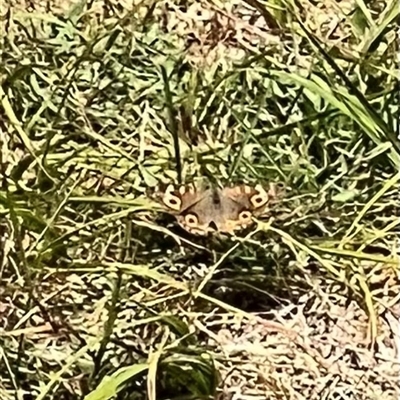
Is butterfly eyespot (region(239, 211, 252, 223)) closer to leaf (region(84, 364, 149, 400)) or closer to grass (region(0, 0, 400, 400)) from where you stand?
grass (region(0, 0, 400, 400))

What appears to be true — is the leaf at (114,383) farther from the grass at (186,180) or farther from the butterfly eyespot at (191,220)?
the butterfly eyespot at (191,220)

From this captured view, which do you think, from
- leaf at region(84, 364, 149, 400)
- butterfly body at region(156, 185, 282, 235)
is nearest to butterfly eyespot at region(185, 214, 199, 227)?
butterfly body at region(156, 185, 282, 235)

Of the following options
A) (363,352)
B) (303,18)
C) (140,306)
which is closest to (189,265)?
(140,306)

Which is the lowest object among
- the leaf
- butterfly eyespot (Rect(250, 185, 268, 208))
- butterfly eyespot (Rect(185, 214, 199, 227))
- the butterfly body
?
the leaf

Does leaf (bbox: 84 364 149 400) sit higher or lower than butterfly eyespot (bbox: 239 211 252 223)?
lower

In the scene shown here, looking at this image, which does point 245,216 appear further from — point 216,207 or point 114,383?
point 114,383

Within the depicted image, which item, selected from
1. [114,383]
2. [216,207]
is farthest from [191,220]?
[114,383]

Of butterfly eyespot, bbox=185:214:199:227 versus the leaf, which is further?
butterfly eyespot, bbox=185:214:199:227

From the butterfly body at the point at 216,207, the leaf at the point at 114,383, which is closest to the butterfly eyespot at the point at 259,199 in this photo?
the butterfly body at the point at 216,207
